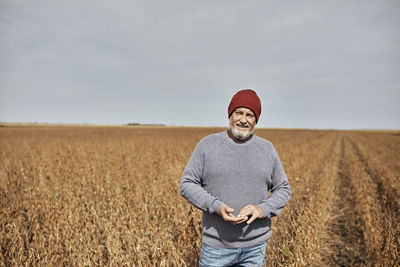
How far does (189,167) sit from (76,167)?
672 cm

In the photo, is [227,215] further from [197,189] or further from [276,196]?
[276,196]

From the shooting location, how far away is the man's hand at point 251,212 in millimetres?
1520

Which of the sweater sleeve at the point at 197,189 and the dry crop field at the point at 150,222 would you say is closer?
the sweater sleeve at the point at 197,189

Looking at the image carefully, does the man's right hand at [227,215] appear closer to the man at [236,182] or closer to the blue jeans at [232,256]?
the man at [236,182]

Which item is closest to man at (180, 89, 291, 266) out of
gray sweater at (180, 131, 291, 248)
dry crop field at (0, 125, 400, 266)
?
gray sweater at (180, 131, 291, 248)

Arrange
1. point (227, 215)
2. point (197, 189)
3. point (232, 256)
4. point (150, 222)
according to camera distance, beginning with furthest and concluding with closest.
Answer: point (150, 222) → point (232, 256) → point (197, 189) → point (227, 215)

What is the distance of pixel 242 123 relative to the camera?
1641mm

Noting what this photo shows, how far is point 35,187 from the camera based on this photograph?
5344 millimetres

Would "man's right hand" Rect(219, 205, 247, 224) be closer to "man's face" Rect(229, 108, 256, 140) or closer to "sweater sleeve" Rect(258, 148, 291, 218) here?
"sweater sleeve" Rect(258, 148, 291, 218)

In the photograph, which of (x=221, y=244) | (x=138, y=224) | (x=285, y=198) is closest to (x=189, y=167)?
(x=221, y=244)

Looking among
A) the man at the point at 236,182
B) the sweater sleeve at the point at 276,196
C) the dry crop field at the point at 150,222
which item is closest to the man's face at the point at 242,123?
the man at the point at 236,182

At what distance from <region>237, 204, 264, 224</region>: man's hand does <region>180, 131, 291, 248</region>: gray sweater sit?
4 centimetres

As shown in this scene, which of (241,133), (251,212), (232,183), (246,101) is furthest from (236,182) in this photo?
(246,101)

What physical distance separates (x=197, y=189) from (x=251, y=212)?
37 cm
